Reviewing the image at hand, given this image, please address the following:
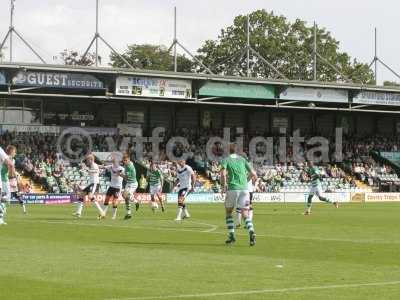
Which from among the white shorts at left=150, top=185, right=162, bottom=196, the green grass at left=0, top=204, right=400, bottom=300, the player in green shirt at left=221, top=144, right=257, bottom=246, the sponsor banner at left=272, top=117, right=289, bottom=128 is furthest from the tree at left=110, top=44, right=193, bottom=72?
the player in green shirt at left=221, top=144, right=257, bottom=246

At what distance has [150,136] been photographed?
69.1 meters

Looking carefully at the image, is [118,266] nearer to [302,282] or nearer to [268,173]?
[302,282]

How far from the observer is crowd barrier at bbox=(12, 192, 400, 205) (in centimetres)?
5359

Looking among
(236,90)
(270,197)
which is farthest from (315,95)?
(270,197)

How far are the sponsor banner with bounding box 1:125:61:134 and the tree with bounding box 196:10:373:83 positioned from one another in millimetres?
41694

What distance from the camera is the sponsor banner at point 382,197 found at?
67.4 metres

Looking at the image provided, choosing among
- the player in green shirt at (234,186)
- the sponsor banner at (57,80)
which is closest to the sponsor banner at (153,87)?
the sponsor banner at (57,80)

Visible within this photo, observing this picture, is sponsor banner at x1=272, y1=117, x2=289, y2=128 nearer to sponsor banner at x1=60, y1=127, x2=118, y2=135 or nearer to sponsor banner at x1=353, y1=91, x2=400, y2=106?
sponsor banner at x1=353, y1=91, x2=400, y2=106

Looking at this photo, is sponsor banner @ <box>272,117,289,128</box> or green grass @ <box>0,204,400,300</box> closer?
green grass @ <box>0,204,400,300</box>

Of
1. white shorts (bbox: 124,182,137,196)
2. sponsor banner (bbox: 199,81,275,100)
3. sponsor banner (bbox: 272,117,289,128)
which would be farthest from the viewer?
sponsor banner (bbox: 272,117,289,128)

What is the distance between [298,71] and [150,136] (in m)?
44.4

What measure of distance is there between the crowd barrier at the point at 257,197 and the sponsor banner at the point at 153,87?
7.42 metres

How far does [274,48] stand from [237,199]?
87.9 meters

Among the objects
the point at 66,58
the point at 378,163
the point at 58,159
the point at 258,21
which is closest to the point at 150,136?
the point at 58,159
